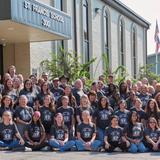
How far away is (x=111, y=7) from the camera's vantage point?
39.4 meters

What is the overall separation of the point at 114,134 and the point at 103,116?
3.08ft

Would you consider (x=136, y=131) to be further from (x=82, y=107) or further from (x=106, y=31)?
(x=106, y=31)

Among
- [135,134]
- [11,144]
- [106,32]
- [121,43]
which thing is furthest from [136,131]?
[121,43]

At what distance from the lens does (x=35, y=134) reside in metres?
12.8

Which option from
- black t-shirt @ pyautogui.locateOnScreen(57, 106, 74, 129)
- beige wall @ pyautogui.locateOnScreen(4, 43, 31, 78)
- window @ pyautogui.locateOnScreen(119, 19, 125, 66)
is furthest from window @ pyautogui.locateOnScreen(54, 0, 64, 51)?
black t-shirt @ pyautogui.locateOnScreen(57, 106, 74, 129)

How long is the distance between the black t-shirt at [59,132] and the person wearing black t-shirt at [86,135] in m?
0.35

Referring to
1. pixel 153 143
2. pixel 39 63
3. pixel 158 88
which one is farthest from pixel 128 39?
pixel 153 143

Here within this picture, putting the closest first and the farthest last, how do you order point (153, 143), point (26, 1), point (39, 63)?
1. point (153, 143)
2. point (26, 1)
3. point (39, 63)

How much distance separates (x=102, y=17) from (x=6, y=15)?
65.3 feet

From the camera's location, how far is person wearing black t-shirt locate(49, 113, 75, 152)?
12.5 metres

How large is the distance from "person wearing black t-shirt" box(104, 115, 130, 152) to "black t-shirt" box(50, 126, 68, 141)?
104 cm

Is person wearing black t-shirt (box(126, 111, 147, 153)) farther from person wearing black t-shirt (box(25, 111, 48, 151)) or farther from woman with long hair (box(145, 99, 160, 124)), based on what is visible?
person wearing black t-shirt (box(25, 111, 48, 151))

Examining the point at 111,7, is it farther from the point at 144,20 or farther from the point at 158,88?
the point at 158,88

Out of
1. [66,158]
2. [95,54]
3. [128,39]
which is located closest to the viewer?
[66,158]
